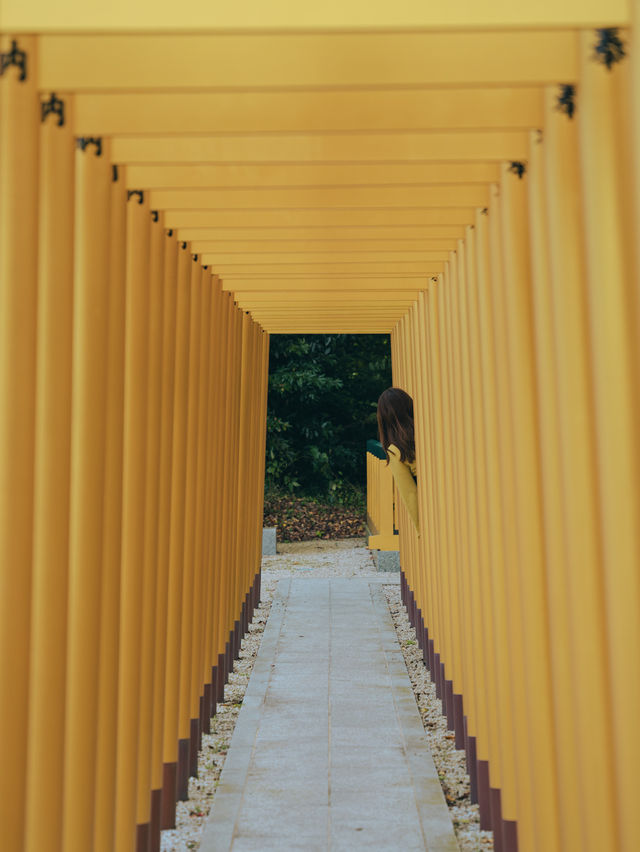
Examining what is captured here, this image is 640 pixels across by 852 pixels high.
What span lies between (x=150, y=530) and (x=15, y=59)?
214 cm

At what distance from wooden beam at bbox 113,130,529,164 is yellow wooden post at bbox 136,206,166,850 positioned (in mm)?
655

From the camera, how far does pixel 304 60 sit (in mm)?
2289

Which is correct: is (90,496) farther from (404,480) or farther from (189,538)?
Result: (404,480)

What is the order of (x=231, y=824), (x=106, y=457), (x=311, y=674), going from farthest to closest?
1. (x=311, y=674)
2. (x=231, y=824)
3. (x=106, y=457)

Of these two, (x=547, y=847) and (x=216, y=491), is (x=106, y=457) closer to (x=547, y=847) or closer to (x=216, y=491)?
(x=547, y=847)

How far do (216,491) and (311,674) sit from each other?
1.87 meters

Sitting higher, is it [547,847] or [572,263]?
[572,263]

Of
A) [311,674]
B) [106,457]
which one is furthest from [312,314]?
[106,457]

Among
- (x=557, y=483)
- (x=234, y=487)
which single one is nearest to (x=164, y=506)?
(x=557, y=483)

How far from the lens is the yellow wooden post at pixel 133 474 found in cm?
331

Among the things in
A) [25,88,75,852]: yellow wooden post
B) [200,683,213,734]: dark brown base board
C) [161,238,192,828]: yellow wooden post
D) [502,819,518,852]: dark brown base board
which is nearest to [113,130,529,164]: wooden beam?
[25,88,75,852]: yellow wooden post

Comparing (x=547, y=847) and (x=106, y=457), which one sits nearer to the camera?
(x=547, y=847)

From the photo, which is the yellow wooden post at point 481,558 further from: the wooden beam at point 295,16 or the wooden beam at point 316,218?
the wooden beam at point 295,16

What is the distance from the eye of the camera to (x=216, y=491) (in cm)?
588
